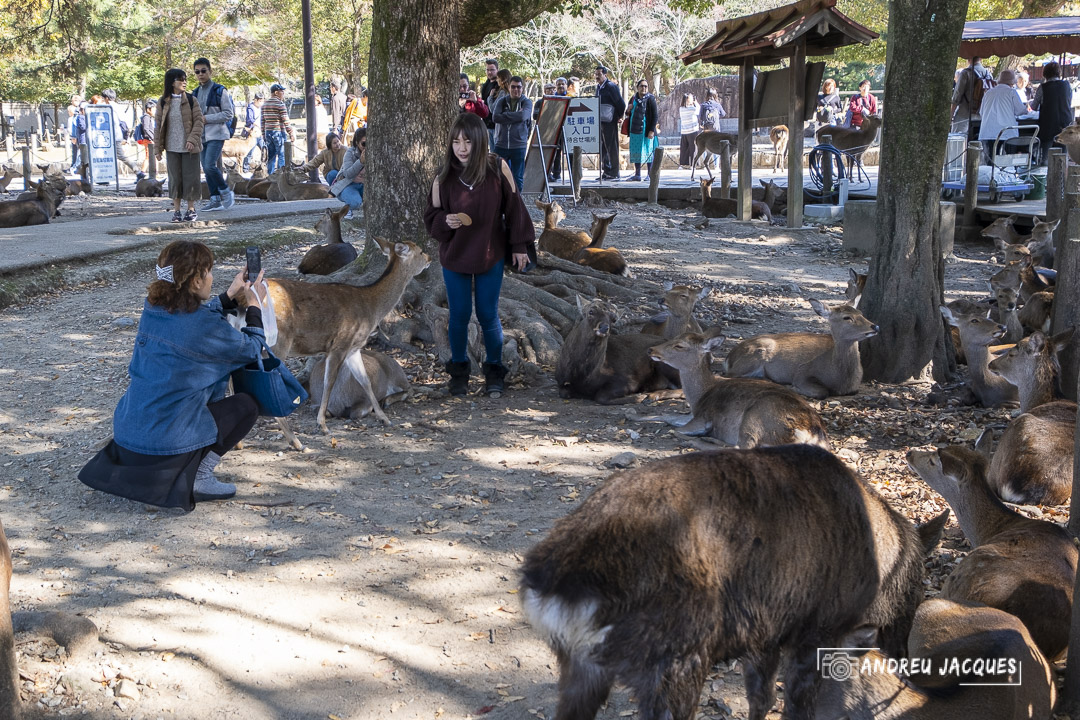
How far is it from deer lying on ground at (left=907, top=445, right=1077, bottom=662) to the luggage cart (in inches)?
504

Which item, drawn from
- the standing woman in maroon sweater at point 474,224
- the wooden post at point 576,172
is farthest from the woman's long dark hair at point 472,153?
the wooden post at point 576,172

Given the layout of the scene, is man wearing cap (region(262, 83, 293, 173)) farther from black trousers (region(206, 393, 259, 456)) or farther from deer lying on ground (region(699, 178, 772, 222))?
black trousers (region(206, 393, 259, 456))

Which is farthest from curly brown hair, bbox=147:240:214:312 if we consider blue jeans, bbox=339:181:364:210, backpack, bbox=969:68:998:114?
backpack, bbox=969:68:998:114

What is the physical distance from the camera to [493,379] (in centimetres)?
757

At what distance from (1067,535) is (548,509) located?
2489mm

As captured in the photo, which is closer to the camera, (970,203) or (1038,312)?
(1038,312)

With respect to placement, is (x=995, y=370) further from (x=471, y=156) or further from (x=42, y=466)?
(x=42, y=466)

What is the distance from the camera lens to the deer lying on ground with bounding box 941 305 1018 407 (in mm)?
7246

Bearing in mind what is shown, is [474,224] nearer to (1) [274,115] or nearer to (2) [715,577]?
(2) [715,577]

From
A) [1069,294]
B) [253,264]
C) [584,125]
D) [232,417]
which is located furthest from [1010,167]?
[232,417]

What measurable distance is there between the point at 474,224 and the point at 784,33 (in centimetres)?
927

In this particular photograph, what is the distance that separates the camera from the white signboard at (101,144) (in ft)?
73.1

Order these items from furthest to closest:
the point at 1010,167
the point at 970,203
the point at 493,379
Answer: the point at 1010,167 < the point at 970,203 < the point at 493,379

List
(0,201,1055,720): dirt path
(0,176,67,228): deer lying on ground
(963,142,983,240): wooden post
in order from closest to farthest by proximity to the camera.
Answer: (0,201,1055,720): dirt path < (963,142,983,240): wooden post < (0,176,67,228): deer lying on ground
